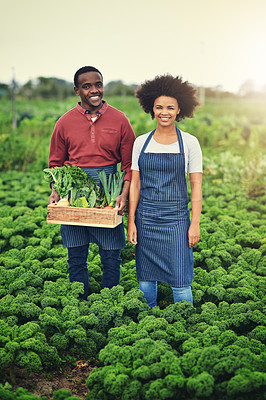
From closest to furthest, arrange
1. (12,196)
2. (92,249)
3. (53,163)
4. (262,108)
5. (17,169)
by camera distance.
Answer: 1. (53,163)
2. (92,249)
3. (12,196)
4. (17,169)
5. (262,108)

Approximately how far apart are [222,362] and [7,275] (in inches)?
74.0

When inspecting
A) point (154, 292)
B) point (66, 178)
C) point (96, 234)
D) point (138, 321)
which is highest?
point (66, 178)

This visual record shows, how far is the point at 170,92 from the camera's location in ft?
9.06

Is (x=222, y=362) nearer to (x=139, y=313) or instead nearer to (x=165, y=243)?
(x=139, y=313)

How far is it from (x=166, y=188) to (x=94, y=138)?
2.11 feet

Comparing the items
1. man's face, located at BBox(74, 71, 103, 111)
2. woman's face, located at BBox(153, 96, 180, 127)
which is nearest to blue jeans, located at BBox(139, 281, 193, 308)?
woman's face, located at BBox(153, 96, 180, 127)

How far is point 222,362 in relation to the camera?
7.12 ft

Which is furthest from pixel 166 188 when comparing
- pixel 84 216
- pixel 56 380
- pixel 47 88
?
pixel 47 88

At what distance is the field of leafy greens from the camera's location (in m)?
2.13

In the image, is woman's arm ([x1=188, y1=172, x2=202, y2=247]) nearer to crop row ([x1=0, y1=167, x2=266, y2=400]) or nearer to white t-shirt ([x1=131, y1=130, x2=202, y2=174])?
white t-shirt ([x1=131, y1=130, x2=202, y2=174])

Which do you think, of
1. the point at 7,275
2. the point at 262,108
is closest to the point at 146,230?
the point at 7,275

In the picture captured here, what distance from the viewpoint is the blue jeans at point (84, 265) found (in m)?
3.15

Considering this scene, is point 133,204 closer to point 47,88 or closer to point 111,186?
point 111,186

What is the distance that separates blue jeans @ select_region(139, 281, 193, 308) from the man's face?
4.48 ft
